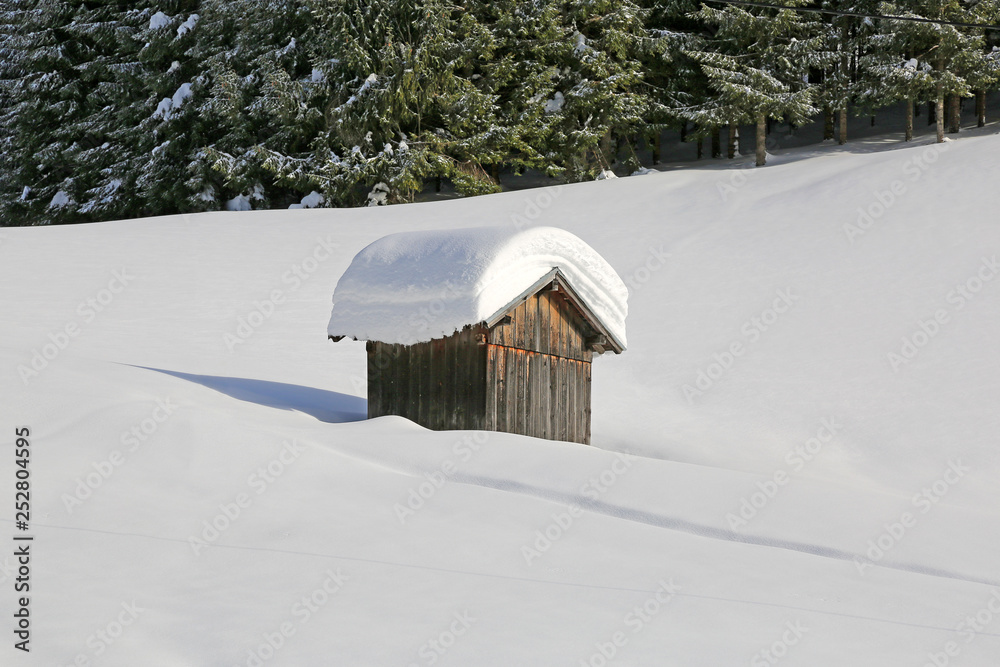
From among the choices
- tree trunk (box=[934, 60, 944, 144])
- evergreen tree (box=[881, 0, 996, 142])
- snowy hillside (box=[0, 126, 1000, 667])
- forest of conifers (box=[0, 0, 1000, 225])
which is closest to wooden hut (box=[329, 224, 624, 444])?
snowy hillside (box=[0, 126, 1000, 667])

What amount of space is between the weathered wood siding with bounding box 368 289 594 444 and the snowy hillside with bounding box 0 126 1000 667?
778 mm

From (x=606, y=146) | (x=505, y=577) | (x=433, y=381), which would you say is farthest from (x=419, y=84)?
(x=505, y=577)

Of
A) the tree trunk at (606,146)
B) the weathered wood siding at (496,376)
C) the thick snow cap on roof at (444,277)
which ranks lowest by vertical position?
the tree trunk at (606,146)

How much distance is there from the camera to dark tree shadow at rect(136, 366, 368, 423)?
41.6 feet

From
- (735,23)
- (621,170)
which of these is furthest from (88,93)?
(735,23)

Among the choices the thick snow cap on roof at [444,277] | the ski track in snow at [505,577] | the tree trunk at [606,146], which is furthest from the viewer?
the tree trunk at [606,146]

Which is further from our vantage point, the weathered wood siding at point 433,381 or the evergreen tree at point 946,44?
the evergreen tree at point 946,44

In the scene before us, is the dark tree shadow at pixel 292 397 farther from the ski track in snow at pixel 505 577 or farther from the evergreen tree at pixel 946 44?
the evergreen tree at pixel 946 44

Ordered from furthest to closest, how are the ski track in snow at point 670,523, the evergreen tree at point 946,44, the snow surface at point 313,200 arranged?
the snow surface at point 313,200 → the evergreen tree at point 946,44 → the ski track in snow at point 670,523

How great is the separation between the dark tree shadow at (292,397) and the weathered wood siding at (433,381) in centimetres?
79

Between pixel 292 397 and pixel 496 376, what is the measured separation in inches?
150

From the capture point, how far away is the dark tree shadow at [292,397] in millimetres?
12688

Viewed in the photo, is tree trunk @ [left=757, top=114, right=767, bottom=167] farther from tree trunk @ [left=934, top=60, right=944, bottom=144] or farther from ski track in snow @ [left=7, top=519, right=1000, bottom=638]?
ski track in snow @ [left=7, top=519, right=1000, bottom=638]

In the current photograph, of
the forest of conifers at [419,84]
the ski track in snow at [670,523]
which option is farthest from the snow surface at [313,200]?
the ski track in snow at [670,523]
